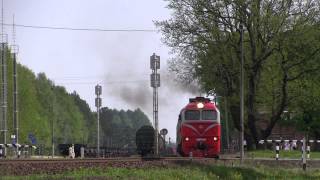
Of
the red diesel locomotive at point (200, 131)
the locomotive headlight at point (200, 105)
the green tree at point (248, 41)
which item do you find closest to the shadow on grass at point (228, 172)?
the red diesel locomotive at point (200, 131)

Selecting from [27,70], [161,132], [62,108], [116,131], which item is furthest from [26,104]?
[116,131]

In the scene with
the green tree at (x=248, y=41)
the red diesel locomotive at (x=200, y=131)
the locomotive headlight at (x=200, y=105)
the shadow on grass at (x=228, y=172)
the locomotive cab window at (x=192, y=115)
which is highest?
the green tree at (x=248, y=41)

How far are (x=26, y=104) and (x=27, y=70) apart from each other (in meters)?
24.5

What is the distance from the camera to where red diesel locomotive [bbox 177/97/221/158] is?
39.1 m

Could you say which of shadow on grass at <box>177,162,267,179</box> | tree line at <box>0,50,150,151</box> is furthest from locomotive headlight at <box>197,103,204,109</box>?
tree line at <box>0,50,150,151</box>

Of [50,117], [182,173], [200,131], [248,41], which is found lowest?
[182,173]

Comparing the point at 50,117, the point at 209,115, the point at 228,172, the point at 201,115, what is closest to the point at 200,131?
the point at 201,115

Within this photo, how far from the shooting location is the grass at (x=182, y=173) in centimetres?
1914

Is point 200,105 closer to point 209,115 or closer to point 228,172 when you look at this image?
point 209,115

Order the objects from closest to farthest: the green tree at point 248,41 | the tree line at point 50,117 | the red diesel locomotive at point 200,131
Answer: the red diesel locomotive at point 200,131 → the green tree at point 248,41 → the tree line at point 50,117

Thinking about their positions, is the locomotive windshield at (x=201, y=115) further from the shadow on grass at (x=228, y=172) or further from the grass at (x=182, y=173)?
the shadow on grass at (x=228, y=172)

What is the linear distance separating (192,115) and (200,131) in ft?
3.93

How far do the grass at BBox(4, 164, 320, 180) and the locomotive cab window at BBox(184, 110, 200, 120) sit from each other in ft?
44.0

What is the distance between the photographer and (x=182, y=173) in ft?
69.8
